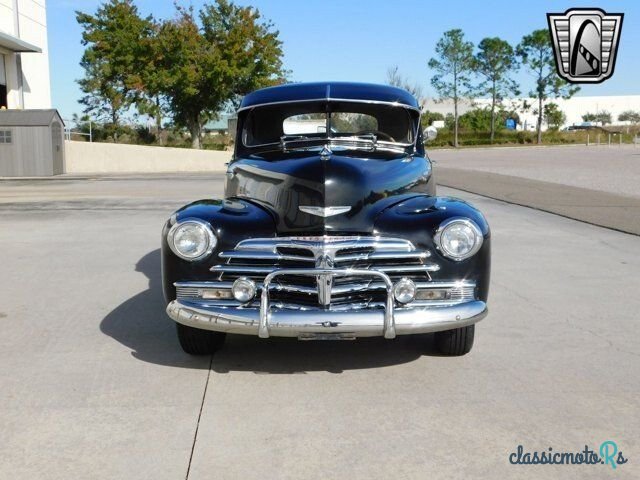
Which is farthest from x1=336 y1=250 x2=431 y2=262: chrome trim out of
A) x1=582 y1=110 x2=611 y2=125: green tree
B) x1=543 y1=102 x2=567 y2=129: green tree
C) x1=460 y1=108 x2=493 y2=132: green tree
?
x1=582 y1=110 x2=611 y2=125: green tree

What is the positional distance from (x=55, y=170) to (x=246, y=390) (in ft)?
80.0

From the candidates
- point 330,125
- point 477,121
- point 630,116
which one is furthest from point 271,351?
point 630,116

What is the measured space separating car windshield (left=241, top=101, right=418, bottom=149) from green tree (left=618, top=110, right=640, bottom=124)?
340 feet

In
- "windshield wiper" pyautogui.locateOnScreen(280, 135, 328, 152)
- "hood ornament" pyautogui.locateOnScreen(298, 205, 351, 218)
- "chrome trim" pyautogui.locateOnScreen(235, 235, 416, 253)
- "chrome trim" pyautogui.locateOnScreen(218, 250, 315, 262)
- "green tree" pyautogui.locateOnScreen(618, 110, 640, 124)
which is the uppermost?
"green tree" pyautogui.locateOnScreen(618, 110, 640, 124)

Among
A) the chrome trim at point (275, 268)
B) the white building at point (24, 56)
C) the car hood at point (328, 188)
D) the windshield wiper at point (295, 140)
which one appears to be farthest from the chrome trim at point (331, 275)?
the white building at point (24, 56)

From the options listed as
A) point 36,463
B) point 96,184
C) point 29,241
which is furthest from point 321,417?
point 96,184

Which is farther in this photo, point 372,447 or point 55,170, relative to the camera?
point 55,170

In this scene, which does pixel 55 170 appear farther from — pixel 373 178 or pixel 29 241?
pixel 373 178

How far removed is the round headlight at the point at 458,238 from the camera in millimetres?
4242

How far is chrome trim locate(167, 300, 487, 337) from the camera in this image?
3973 millimetres

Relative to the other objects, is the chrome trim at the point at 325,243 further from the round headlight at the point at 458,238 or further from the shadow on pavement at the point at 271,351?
the shadow on pavement at the point at 271,351

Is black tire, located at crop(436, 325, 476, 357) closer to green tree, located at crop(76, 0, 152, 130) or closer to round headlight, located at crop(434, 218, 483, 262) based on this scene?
round headlight, located at crop(434, 218, 483, 262)

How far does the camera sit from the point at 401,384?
165 inches

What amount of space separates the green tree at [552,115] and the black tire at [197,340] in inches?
2922
